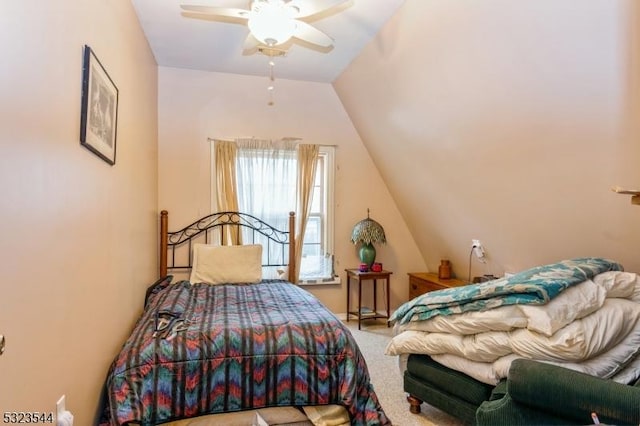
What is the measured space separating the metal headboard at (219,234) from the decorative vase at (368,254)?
79 centimetres

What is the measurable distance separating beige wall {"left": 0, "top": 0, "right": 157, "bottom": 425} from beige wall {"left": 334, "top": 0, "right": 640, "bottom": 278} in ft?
6.73

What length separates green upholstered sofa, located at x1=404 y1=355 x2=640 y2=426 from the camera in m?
1.36

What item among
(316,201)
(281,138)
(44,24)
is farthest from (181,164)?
(44,24)

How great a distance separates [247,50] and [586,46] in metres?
2.11

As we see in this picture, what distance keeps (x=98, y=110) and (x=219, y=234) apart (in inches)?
91.9

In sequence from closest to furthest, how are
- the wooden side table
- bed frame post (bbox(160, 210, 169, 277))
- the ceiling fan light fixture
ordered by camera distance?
the ceiling fan light fixture, bed frame post (bbox(160, 210, 169, 277)), the wooden side table

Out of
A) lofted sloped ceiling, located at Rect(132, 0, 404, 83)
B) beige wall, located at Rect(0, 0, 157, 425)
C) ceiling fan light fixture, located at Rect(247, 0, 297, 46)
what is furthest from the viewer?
lofted sloped ceiling, located at Rect(132, 0, 404, 83)

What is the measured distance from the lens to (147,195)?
3316mm

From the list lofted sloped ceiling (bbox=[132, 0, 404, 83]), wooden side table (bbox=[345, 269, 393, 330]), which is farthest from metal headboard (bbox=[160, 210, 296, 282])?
lofted sloped ceiling (bbox=[132, 0, 404, 83])

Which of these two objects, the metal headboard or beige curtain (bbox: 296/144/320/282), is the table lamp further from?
the metal headboard

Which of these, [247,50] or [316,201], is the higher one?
[247,50]

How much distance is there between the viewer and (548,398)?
1.50 m

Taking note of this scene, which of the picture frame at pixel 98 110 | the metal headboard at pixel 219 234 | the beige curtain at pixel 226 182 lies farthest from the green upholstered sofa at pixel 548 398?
the beige curtain at pixel 226 182

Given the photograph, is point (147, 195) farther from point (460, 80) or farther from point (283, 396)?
point (460, 80)
